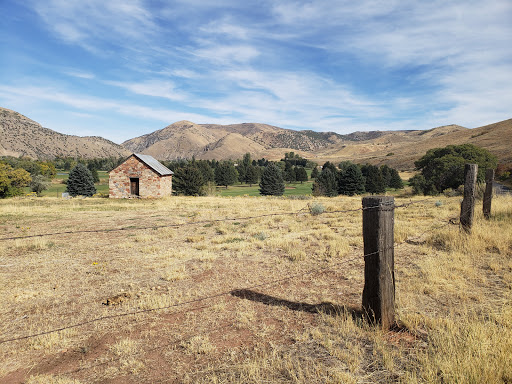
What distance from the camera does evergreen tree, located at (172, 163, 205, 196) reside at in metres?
48.1

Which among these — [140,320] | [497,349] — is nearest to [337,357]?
[497,349]

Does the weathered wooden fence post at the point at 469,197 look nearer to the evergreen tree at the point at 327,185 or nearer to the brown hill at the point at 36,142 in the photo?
the evergreen tree at the point at 327,185

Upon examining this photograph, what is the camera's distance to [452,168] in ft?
126

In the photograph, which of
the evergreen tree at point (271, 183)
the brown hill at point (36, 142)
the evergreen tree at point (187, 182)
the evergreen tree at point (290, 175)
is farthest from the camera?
the brown hill at point (36, 142)

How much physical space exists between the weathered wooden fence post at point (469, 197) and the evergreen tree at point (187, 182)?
1670 inches

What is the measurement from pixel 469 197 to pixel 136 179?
107ft

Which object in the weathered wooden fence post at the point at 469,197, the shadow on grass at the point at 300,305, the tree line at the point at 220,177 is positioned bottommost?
the shadow on grass at the point at 300,305

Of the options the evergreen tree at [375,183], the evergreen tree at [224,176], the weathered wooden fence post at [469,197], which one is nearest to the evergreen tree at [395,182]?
the evergreen tree at [375,183]

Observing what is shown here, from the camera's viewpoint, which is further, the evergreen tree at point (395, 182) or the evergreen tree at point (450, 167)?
the evergreen tree at point (395, 182)

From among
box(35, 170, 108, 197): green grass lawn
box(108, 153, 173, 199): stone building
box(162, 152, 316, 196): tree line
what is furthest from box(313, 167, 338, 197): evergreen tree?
box(35, 170, 108, 197): green grass lawn

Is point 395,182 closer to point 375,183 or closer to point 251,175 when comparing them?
point 375,183

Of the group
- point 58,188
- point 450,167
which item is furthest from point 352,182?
point 58,188

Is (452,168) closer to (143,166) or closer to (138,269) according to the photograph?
(143,166)

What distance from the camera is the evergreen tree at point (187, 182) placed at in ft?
158
